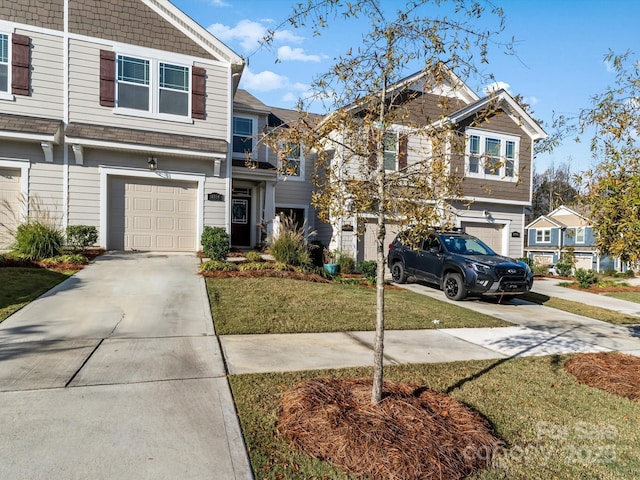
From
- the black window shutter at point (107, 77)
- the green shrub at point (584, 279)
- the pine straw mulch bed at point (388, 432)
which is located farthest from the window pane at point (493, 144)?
the pine straw mulch bed at point (388, 432)

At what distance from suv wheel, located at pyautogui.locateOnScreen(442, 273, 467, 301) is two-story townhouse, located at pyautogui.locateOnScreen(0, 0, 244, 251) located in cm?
689

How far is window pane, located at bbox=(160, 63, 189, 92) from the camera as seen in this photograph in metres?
12.2

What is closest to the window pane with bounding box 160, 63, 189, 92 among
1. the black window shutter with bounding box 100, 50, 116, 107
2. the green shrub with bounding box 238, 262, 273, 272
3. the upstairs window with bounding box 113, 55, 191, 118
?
the upstairs window with bounding box 113, 55, 191, 118

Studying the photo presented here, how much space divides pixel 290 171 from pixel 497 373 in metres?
3.46

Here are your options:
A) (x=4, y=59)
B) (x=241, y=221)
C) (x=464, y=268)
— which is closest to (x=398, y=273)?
(x=464, y=268)

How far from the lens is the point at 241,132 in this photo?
1631cm

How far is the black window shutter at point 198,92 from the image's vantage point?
40.9 ft

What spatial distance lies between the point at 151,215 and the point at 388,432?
11005 mm

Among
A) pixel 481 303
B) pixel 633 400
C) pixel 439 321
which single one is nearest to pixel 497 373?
pixel 633 400

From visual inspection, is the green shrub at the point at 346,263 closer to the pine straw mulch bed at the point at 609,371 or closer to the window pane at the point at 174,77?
the window pane at the point at 174,77

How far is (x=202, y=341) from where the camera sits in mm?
5410

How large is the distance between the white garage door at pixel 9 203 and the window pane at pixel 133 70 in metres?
3.92

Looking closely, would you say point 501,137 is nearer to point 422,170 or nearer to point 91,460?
point 422,170

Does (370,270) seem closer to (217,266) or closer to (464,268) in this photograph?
(464,268)
